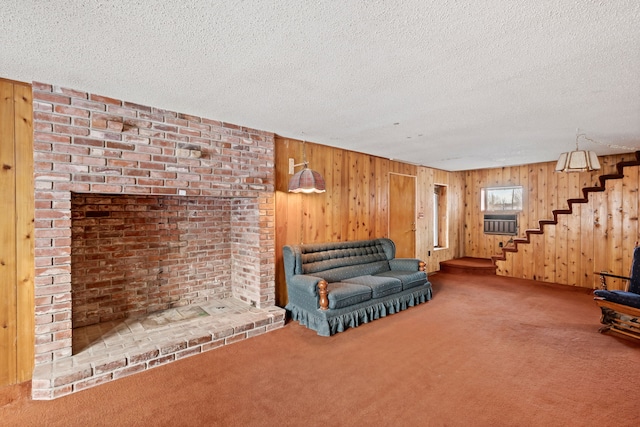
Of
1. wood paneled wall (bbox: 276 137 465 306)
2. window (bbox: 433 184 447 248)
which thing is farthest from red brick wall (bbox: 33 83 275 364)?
window (bbox: 433 184 447 248)

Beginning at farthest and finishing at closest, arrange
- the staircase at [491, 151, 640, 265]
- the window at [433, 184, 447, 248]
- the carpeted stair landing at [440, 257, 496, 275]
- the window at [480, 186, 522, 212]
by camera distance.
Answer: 1. the window at [433, 184, 447, 248]
2. the window at [480, 186, 522, 212]
3. the carpeted stair landing at [440, 257, 496, 275]
4. the staircase at [491, 151, 640, 265]

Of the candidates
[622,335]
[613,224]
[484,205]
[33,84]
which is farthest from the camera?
[484,205]

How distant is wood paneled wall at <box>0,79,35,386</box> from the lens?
8.25 ft

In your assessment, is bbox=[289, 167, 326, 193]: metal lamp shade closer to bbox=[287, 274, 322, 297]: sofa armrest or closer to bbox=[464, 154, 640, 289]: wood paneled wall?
bbox=[287, 274, 322, 297]: sofa armrest

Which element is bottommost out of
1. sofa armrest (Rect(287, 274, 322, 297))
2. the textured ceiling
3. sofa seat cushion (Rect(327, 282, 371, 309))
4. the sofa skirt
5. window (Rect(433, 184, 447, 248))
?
the sofa skirt

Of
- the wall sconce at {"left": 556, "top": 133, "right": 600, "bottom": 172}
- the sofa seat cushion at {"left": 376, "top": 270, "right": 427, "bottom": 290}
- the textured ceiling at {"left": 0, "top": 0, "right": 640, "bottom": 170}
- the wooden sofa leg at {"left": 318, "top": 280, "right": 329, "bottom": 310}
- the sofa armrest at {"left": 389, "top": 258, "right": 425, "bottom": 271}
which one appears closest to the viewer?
the textured ceiling at {"left": 0, "top": 0, "right": 640, "bottom": 170}

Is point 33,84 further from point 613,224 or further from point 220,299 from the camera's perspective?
point 613,224

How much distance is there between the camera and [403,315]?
427 cm

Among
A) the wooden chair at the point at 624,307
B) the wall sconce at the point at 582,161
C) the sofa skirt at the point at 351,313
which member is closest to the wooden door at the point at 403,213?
the sofa skirt at the point at 351,313

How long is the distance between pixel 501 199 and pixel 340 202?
463 centimetres

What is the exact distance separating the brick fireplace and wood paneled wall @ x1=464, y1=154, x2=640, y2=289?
5.49 metres

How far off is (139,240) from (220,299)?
53.5 inches

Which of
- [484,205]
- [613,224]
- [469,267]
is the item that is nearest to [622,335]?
[613,224]

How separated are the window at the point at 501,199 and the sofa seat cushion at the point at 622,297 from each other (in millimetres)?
3828
